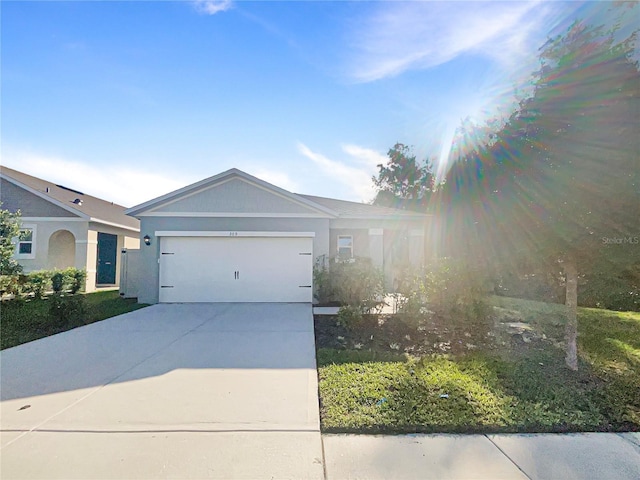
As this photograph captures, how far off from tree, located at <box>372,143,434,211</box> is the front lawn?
987 inches

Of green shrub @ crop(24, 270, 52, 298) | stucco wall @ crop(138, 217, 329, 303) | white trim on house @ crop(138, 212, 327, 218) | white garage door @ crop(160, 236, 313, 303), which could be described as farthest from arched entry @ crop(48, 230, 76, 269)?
white garage door @ crop(160, 236, 313, 303)

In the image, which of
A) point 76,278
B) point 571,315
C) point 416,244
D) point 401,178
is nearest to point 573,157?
point 571,315

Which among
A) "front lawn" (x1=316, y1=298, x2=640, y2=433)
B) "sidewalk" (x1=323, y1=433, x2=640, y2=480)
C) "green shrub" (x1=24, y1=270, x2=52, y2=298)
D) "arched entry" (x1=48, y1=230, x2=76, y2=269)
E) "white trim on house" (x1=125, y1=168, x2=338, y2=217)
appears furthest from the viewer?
"arched entry" (x1=48, y1=230, x2=76, y2=269)

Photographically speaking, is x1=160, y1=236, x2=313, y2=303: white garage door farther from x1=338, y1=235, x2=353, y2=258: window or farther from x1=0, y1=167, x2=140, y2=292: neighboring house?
x1=0, y1=167, x2=140, y2=292: neighboring house

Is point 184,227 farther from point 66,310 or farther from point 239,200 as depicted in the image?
point 66,310

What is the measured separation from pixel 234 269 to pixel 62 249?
1038cm

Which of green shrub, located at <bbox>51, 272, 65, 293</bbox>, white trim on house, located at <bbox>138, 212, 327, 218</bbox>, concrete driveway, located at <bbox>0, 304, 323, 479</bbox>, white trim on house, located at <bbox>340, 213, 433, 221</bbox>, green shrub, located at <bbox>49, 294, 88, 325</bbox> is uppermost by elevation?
white trim on house, located at <bbox>340, 213, 433, 221</bbox>

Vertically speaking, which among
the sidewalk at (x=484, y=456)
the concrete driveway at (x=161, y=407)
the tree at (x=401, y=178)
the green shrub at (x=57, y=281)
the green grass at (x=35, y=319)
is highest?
the tree at (x=401, y=178)

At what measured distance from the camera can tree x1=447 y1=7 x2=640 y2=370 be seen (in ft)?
14.3

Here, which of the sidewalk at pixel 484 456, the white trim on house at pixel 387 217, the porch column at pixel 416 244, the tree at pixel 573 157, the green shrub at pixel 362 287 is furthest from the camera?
the porch column at pixel 416 244

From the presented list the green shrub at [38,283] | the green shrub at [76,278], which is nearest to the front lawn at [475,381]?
the green shrub at [38,283]

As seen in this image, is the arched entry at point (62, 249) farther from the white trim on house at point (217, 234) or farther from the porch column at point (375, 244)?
the porch column at point (375, 244)

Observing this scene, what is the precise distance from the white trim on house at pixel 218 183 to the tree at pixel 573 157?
6.21 m

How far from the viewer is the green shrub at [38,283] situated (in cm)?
1085
